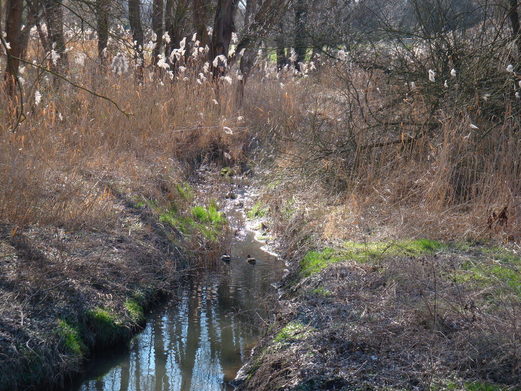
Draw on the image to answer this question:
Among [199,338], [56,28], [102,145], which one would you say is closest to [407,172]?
[199,338]

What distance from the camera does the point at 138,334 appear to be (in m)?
6.01

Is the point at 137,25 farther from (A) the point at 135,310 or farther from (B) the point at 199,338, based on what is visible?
(B) the point at 199,338

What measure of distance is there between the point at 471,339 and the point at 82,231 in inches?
151

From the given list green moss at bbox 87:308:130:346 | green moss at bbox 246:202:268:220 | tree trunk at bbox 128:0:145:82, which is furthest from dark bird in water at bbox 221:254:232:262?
tree trunk at bbox 128:0:145:82

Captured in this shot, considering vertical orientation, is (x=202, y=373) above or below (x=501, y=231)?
below

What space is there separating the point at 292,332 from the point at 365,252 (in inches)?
64.4

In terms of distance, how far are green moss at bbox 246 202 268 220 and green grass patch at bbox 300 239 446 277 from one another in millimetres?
2786

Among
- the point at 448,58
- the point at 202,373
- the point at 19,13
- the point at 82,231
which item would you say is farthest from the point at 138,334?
the point at 448,58

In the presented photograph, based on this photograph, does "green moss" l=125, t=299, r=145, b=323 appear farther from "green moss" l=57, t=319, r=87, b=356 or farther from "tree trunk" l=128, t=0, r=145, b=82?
"tree trunk" l=128, t=0, r=145, b=82

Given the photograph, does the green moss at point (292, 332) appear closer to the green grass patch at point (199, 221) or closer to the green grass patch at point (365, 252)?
the green grass patch at point (365, 252)

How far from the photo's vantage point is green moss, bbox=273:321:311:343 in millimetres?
5070

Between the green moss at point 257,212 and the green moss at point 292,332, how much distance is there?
4490 millimetres

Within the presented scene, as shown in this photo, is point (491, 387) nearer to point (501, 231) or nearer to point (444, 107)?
point (501, 231)

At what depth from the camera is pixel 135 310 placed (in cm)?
616
